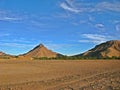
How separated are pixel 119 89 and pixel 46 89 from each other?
146 inches

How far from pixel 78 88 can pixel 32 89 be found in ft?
7.98

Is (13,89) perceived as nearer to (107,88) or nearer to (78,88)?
(78,88)

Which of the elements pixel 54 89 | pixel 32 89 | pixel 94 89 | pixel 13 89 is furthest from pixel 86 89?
pixel 13 89

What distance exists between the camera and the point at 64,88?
1619 cm

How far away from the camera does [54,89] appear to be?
16016 mm

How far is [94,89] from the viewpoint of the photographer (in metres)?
15.9

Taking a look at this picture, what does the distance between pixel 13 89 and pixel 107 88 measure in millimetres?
4878

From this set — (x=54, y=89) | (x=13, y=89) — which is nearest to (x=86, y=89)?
(x=54, y=89)

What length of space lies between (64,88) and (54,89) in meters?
0.54

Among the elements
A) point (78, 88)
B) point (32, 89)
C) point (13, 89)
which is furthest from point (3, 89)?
point (78, 88)

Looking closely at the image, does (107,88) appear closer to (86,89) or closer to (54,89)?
(86,89)

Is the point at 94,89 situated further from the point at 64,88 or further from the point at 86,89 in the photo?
the point at 64,88

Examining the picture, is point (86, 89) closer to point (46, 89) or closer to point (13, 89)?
point (46, 89)

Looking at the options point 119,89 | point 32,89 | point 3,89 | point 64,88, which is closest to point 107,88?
point 119,89
